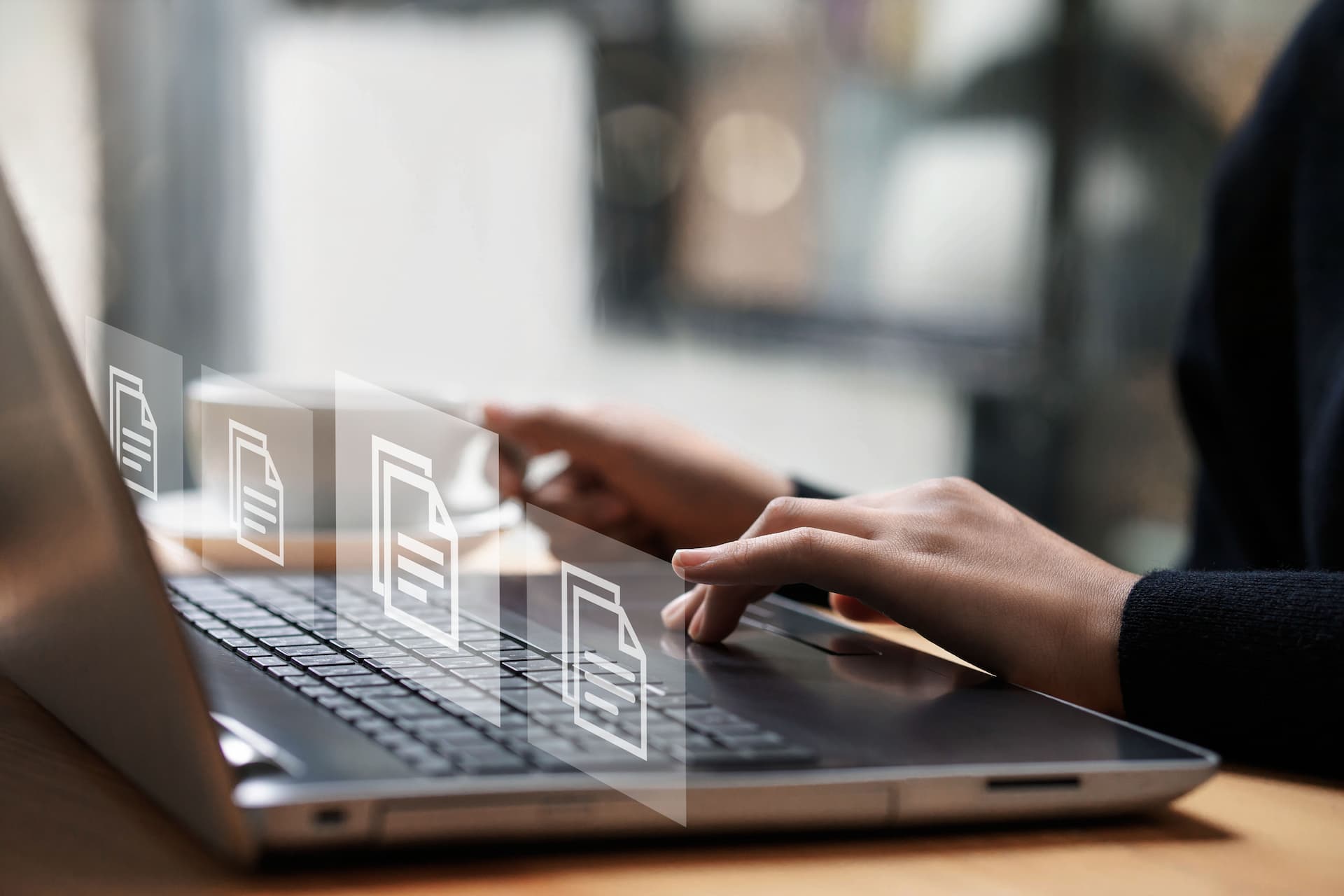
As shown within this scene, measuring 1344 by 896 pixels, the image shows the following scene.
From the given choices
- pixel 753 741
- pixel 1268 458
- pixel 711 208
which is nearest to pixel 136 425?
pixel 753 741

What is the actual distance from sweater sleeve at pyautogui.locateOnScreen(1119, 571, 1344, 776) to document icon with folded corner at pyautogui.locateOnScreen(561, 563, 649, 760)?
19 centimetres

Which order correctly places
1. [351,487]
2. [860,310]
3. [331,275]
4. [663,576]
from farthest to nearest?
[860,310]
[331,275]
[351,487]
[663,576]

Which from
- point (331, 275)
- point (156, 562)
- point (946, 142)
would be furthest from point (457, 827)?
point (946, 142)

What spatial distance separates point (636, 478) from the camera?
780 millimetres

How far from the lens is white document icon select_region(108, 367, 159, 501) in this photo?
51 centimetres

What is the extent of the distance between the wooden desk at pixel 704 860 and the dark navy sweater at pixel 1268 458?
6cm

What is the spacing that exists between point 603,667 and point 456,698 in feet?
0.19

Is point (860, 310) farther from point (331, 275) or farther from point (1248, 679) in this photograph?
point (1248, 679)

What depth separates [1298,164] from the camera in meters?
0.84

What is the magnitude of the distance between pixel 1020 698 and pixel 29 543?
330mm

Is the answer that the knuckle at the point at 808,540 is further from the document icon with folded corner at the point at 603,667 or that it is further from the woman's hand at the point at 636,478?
the woman's hand at the point at 636,478

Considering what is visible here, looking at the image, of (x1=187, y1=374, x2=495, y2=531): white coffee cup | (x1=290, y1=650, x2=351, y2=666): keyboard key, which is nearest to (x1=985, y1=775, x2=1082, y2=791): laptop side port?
(x1=290, y1=650, x2=351, y2=666): keyboard key

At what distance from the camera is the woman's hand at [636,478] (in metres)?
0.76

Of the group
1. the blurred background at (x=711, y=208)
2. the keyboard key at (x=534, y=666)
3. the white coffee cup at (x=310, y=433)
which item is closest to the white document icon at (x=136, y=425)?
the white coffee cup at (x=310, y=433)
